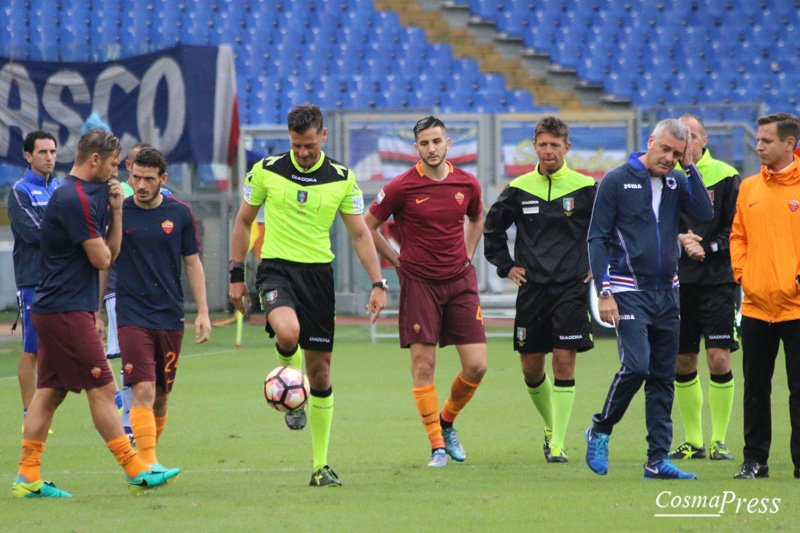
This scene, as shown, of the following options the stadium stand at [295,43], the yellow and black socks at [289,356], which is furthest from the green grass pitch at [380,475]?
the stadium stand at [295,43]

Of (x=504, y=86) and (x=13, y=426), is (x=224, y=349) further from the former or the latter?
(x=504, y=86)

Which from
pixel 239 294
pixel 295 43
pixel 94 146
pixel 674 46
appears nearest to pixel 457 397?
pixel 239 294

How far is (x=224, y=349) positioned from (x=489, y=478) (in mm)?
8980

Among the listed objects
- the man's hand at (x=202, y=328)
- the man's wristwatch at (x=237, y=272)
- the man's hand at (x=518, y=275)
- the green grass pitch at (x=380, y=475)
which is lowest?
the green grass pitch at (x=380, y=475)

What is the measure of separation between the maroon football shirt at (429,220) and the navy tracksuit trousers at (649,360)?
4.47ft

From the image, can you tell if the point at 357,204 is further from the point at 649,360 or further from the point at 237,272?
the point at 649,360

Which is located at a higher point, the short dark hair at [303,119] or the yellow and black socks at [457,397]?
the short dark hair at [303,119]

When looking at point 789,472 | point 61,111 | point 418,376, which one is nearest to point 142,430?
point 418,376

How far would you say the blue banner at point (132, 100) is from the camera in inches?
635

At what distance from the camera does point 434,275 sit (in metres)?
6.82

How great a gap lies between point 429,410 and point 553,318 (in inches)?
41.4

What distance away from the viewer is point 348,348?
14461 millimetres

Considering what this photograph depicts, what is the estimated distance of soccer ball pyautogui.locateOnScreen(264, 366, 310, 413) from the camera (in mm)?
5758

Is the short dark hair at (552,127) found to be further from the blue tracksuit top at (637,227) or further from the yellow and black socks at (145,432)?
the yellow and black socks at (145,432)
